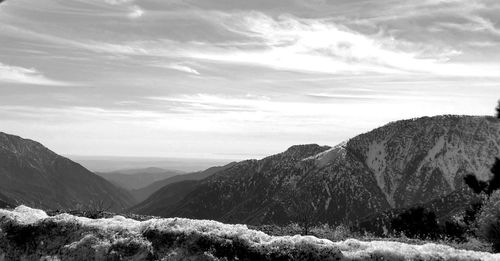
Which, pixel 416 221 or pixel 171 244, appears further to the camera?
pixel 416 221

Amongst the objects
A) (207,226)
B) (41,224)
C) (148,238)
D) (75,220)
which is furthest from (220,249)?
(41,224)

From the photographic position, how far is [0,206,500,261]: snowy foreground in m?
12.2

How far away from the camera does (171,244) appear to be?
13703mm

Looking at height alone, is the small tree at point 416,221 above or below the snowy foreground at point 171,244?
below

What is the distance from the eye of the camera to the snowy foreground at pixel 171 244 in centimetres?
1223

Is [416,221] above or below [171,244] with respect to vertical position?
below

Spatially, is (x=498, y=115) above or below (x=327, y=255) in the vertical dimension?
above

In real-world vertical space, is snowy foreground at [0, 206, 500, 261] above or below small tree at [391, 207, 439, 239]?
above

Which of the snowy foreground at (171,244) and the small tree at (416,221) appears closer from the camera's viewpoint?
the snowy foreground at (171,244)

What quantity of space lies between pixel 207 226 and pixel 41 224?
222 inches

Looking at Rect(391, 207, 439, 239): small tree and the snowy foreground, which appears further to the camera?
Rect(391, 207, 439, 239): small tree

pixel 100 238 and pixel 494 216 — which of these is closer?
pixel 100 238

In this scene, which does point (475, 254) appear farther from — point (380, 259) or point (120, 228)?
point (120, 228)

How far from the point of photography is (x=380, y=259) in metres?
11.9
